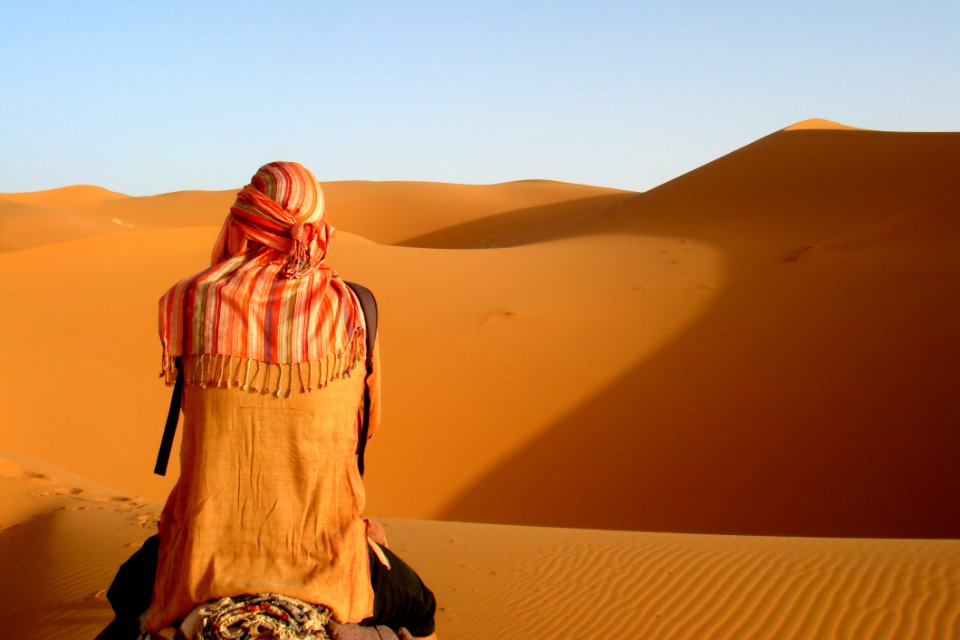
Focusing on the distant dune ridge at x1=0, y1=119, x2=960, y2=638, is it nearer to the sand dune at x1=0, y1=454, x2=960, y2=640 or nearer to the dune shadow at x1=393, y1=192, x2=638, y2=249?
the sand dune at x1=0, y1=454, x2=960, y2=640

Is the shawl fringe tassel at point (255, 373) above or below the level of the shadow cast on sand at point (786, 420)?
above

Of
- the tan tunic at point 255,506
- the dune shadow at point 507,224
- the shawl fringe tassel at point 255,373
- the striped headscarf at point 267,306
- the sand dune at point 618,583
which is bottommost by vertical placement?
the sand dune at point 618,583

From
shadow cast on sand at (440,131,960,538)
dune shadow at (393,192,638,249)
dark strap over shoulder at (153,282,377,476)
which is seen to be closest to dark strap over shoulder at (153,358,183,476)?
dark strap over shoulder at (153,282,377,476)

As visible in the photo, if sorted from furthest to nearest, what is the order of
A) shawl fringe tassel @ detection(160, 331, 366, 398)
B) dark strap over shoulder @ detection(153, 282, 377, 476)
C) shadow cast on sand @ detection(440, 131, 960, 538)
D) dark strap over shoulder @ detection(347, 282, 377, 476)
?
shadow cast on sand @ detection(440, 131, 960, 538)
dark strap over shoulder @ detection(347, 282, 377, 476)
dark strap over shoulder @ detection(153, 282, 377, 476)
shawl fringe tassel @ detection(160, 331, 366, 398)

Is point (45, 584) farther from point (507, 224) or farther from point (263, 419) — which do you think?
point (507, 224)

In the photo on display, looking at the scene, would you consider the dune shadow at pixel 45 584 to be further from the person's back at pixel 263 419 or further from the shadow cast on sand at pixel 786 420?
the shadow cast on sand at pixel 786 420

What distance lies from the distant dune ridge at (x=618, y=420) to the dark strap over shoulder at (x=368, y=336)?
1770 mm

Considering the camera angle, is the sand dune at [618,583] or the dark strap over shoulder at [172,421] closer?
the dark strap over shoulder at [172,421]

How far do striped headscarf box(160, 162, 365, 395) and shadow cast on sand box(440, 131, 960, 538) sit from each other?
22.3 feet

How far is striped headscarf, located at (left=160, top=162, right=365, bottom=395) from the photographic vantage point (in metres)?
2.69

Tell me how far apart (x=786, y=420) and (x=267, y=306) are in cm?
887

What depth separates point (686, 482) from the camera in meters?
9.70

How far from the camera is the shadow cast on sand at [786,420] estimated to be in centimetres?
917

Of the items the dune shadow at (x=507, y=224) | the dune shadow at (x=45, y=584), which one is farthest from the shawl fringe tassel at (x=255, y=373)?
the dune shadow at (x=507, y=224)
